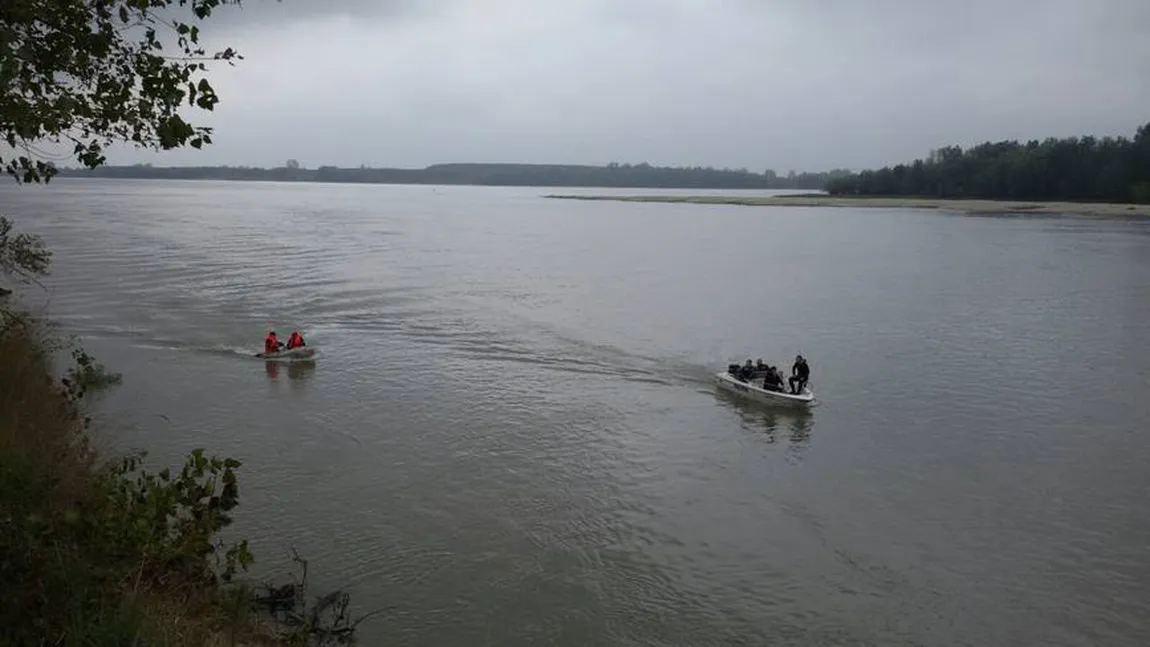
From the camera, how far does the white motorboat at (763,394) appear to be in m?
25.1

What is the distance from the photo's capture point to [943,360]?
32.1 m

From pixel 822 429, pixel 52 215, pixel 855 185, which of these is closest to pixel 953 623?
pixel 822 429

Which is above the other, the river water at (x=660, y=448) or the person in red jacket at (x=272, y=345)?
the person in red jacket at (x=272, y=345)

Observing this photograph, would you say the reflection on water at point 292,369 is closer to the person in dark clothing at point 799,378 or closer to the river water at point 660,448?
the river water at point 660,448

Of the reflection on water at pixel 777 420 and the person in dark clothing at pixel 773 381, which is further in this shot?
the person in dark clothing at pixel 773 381

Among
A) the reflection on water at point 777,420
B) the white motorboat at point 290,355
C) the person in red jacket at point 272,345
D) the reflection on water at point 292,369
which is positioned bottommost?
the reflection on water at point 777,420

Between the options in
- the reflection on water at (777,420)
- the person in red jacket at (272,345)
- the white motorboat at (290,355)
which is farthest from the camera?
the person in red jacket at (272,345)

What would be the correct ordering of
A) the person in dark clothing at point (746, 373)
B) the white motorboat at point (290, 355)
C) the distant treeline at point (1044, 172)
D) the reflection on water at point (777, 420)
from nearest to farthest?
1. the reflection on water at point (777, 420)
2. the person in dark clothing at point (746, 373)
3. the white motorboat at point (290, 355)
4. the distant treeline at point (1044, 172)

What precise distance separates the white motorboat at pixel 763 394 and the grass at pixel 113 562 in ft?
52.6

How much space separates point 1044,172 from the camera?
456ft

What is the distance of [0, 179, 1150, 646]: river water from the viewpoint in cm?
1377

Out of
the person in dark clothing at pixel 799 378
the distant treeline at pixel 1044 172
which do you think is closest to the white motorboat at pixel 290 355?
the person in dark clothing at pixel 799 378

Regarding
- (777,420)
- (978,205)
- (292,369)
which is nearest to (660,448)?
(777,420)

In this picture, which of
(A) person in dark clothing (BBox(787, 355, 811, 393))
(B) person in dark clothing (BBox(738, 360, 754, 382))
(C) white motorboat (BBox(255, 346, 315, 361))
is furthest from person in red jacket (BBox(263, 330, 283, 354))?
(A) person in dark clothing (BBox(787, 355, 811, 393))
